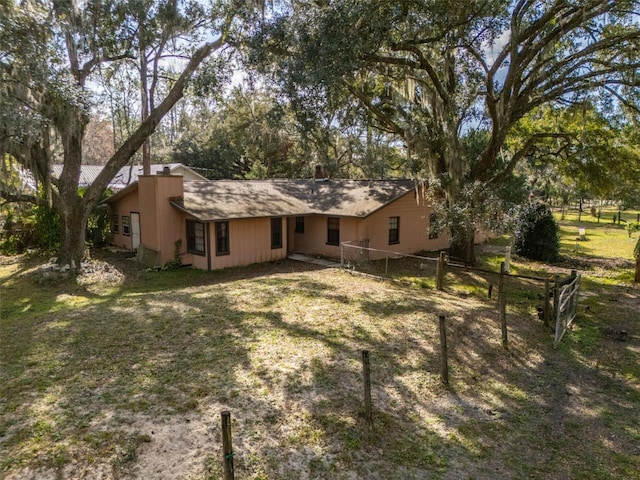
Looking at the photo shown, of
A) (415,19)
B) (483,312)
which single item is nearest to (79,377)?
(483,312)

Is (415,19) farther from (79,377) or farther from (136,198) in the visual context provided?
(136,198)

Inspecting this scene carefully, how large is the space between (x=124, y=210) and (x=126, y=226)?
2.47 ft

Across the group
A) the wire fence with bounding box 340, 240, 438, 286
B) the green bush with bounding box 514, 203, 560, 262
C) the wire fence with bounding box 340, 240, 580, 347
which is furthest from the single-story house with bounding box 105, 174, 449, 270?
the green bush with bounding box 514, 203, 560, 262

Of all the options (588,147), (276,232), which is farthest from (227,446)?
(588,147)

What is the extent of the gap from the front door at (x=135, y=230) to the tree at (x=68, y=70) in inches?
126

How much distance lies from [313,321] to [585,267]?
1491 centimetres

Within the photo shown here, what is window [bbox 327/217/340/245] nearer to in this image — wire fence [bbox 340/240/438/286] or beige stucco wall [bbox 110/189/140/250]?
wire fence [bbox 340/240/438/286]

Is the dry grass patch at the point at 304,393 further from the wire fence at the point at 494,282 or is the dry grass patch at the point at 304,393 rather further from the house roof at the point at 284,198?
the house roof at the point at 284,198

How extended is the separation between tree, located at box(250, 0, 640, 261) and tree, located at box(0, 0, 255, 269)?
9.78ft

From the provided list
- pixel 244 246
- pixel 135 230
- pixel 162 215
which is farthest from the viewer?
pixel 135 230

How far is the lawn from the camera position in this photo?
15.5 feet

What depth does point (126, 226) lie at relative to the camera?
1989cm

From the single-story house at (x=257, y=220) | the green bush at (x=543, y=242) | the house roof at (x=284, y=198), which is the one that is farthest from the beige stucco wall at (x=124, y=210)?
the green bush at (x=543, y=242)

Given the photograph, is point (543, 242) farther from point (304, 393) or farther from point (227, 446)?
point (227, 446)
